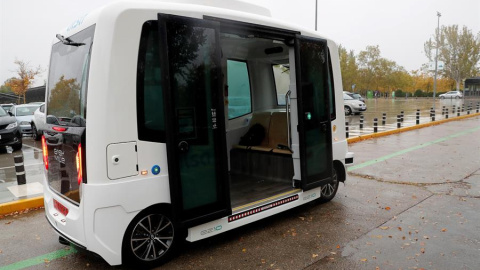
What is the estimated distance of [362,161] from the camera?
9570mm

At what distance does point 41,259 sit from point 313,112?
12.8ft

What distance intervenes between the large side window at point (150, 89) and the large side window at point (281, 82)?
14.4 feet

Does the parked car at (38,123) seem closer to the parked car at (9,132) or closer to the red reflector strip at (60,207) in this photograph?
the parked car at (9,132)

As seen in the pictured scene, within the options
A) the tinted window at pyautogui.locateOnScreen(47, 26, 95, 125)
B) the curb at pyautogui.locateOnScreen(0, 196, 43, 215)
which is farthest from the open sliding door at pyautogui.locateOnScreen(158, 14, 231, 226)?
the curb at pyautogui.locateOnScreen(0, 196, 43, 215)

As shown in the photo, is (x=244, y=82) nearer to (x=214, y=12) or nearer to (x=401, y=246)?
(x=214, y=12)

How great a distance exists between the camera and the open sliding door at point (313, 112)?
16.5 feet

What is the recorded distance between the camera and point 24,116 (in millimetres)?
17125

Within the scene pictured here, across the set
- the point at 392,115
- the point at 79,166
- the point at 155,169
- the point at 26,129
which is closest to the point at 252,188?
the point at 155,169

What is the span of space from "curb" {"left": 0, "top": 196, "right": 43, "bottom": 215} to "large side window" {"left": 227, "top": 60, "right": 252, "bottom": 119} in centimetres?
371

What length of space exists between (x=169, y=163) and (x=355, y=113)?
24.7 meters

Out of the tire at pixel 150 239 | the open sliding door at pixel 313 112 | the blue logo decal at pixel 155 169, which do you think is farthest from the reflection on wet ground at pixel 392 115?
the blue logo decal at pixel 155 169

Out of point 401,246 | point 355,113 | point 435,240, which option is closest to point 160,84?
point 401,246

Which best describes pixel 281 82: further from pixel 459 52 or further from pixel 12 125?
pixel 459 52

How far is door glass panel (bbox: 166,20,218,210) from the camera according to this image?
144 inches
